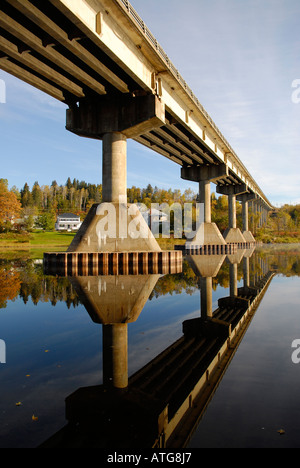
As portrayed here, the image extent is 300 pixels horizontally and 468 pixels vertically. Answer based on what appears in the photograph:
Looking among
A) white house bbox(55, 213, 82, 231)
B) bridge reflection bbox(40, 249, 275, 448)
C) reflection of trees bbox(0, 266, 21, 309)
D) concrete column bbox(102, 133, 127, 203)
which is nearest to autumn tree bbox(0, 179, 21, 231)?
concrete column bbox(102, 133, 127, 203)

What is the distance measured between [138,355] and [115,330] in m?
1.50

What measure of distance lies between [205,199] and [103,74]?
28.7 meters

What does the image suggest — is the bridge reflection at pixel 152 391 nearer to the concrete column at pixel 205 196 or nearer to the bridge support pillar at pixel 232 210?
the concrete column at pixel 205 196

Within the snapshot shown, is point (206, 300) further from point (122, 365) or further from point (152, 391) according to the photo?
point (152, 391)

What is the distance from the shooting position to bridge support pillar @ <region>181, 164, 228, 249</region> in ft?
146

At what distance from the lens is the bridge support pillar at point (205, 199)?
44.5 metres

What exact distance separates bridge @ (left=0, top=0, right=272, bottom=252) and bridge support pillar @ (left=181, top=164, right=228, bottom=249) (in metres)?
13.3

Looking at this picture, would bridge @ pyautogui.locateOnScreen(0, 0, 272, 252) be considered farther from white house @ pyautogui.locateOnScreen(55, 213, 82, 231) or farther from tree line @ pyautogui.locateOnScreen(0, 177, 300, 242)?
white house @ pyautogui.locateOnScreen(55, 213, 82, 231)

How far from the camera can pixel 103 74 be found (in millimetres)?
19781

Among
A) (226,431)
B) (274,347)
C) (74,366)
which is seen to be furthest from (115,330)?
(226,431)

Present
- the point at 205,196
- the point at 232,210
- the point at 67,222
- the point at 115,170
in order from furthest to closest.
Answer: the point at 67,222 → the point at 232,210 → the point at 205,196 → the point at 115,170

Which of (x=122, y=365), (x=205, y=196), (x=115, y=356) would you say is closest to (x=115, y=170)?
(x=115, y=356)

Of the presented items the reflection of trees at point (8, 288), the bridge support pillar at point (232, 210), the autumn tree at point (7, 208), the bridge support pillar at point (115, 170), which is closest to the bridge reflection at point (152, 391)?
the reflection of trees at point (8, 288)
